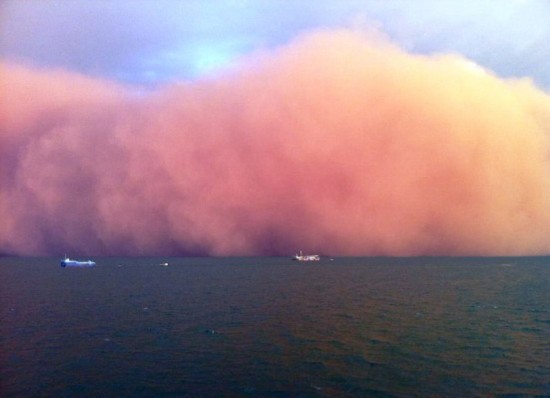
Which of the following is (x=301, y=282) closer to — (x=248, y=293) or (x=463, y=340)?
(x=248, y=293)

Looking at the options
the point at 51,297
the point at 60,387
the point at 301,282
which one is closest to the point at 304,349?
the point at 60,387

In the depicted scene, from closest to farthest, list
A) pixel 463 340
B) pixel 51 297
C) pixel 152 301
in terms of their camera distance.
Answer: pixel 463 340
pixel 152 301
pixel 51 297

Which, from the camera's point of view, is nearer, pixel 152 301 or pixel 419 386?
pixel 419 386

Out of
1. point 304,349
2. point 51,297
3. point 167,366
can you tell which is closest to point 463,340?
point 304,349

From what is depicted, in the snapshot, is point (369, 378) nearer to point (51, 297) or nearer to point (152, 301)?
point (152, 301)

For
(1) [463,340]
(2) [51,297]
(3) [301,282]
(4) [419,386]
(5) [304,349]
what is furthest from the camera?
(3) [301,282]

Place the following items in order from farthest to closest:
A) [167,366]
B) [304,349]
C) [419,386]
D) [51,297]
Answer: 1. [51,297]
2. [304,349]
3. [167,366]
4. [419,386]
